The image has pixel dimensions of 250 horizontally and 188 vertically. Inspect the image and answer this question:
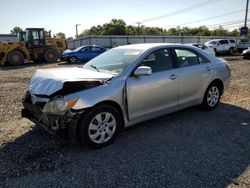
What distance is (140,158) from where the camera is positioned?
3.87m

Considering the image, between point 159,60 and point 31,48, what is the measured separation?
61.8ft

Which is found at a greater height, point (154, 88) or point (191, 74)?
point (191, 74)

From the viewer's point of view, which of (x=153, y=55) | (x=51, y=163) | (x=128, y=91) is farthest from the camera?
(x=153, y=55)

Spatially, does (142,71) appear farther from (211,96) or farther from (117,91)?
(211,96)

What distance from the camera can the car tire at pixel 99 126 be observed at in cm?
394

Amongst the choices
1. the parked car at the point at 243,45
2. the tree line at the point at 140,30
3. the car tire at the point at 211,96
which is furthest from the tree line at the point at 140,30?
the car tire at the point at 211,96

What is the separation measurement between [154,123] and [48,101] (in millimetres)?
2252

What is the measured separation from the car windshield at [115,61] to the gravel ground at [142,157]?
3.89 feet

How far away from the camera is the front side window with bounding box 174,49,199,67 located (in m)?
5.28

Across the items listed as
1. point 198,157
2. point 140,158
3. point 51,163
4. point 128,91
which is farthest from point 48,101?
point 198,157

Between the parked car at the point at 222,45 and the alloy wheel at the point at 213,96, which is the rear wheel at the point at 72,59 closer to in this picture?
the parked car at the point at 222,45

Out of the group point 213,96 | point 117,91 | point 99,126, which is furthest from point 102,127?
point 213,96

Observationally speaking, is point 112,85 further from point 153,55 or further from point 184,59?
point 184,59

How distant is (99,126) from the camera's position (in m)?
4.11
